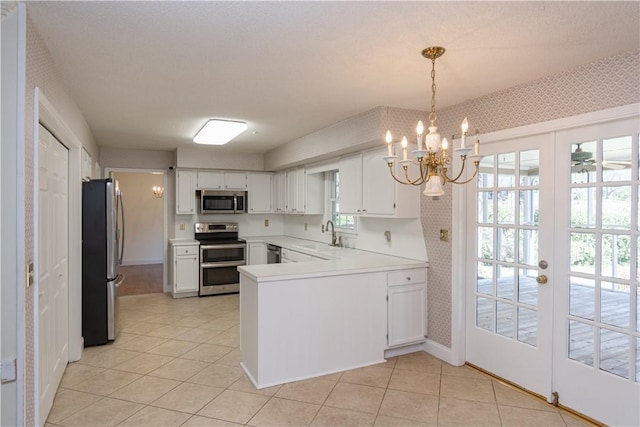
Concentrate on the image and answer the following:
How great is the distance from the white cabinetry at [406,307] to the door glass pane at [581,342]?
4.19 feet

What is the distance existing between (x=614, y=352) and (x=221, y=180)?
539 cm

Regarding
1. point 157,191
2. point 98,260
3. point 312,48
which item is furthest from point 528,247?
point 157,191

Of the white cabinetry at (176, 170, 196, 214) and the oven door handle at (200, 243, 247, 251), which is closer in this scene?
the oven door handle at (200, 243, 247, 251)

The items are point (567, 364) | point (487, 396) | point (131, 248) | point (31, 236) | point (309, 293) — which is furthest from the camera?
point (131, 248)

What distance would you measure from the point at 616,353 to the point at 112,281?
421cm

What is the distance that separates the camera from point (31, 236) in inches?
73.5

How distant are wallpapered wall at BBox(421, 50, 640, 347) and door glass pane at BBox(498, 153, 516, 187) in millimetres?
232

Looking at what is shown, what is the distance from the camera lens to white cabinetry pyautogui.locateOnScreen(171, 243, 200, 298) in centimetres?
580

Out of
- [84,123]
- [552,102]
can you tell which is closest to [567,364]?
[552,102]

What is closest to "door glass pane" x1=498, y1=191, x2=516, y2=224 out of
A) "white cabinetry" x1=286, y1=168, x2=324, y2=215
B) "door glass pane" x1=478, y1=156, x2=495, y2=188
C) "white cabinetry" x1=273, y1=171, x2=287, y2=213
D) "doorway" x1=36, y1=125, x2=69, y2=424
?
"door glass pane" x1=478, y1=156, x2=495, y2=188

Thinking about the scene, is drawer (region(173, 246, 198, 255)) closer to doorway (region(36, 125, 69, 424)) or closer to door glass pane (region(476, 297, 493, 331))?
doorway (region(36, 125, 69, 424))

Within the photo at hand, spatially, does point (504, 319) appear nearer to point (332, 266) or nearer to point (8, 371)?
point (332, 266)

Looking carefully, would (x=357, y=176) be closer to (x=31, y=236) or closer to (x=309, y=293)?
(x=309, y=293)

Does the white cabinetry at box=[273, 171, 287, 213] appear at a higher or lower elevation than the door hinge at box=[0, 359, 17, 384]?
higher
